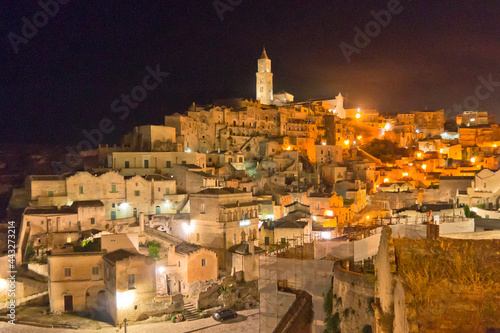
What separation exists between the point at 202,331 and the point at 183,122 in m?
28.7

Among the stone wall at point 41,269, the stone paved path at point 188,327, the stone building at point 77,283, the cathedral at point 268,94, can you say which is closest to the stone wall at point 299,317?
the stone paved path at point 188,327

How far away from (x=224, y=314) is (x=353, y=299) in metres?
13.4

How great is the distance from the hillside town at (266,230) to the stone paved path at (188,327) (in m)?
0.48

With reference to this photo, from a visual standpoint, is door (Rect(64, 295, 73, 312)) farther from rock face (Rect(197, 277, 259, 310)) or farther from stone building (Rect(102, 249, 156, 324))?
rock face (Rect(197, 277, 259, 310))

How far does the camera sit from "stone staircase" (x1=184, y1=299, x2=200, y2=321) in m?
21.2

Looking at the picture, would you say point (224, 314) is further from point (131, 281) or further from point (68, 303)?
point (68, 303)

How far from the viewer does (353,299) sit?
356 inches

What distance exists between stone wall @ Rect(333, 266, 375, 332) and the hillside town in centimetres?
4

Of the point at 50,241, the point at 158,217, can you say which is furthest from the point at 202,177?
the point at 50,241

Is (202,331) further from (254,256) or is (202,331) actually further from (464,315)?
(464,315)

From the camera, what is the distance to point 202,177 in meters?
33.2

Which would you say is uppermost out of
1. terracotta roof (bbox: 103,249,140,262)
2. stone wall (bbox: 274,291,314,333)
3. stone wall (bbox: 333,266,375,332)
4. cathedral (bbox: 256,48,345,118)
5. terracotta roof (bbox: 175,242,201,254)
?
cathedral (bbox: 256,48,345,118)

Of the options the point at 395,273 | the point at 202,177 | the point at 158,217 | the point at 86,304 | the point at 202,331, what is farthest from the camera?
the point at 202,177

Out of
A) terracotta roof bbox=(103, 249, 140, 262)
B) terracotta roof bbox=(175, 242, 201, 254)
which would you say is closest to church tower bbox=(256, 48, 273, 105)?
terracotta roof bbox=(175, 242, 201, 254)
